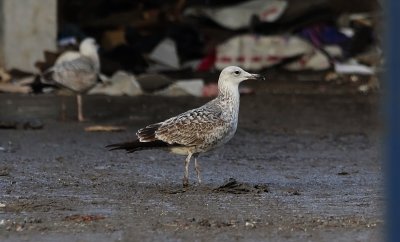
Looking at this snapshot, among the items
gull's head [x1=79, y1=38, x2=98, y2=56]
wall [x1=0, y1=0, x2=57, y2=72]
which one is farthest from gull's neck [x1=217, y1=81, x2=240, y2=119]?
wall [x1=0, y1=0, x2=57, y2=72]

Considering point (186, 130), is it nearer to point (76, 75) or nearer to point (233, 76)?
point (233, 76)

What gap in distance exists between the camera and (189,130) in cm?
923

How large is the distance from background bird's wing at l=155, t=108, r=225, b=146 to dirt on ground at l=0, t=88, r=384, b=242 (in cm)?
42

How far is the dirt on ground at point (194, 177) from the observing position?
23.2ft

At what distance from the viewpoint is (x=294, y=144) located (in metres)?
13.5

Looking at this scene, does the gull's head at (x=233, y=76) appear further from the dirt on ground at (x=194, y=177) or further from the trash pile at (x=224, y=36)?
the trash pile at (x=224, y=36)

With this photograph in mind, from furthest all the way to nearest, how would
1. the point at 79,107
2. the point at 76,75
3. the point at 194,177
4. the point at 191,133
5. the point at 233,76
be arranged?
the point at 76,75 → the point at 79,107 → the point at 194,177 → the point at 233,76 → the point at 191,133

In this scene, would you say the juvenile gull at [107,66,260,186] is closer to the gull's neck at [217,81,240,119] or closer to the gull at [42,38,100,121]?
the gull's neck at [217,81,240,119]

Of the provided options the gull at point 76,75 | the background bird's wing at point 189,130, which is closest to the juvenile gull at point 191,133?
the background bird's wing at point 189,130

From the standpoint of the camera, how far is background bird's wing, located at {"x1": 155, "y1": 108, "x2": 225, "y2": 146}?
916cm

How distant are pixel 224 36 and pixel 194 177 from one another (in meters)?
12.0

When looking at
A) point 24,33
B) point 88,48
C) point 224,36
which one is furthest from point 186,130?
point 224,36

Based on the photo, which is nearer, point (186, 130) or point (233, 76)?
point (186, 130)

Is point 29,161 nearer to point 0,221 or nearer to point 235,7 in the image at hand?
point 0,221
